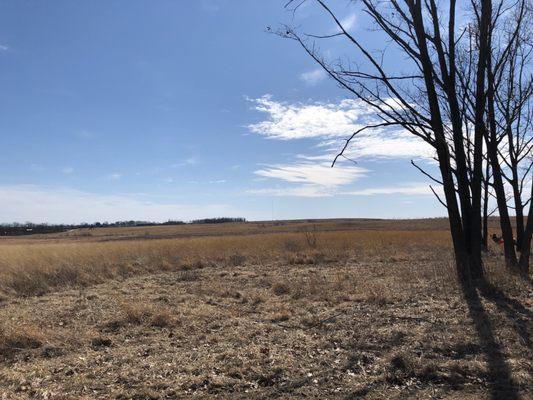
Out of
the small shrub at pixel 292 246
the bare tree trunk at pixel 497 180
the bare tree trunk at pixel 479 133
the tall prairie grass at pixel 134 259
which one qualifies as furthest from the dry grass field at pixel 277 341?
the small shrub at pixel 292 246

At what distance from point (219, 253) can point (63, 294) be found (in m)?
10.6

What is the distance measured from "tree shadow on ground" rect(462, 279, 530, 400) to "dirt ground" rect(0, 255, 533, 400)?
0.02 meters

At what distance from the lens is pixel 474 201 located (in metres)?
10.8

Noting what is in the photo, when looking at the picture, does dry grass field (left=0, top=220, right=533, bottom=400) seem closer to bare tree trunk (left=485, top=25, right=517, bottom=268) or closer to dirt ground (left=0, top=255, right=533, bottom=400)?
dirt ground (left=0, top=255, right=533, bottom=400)

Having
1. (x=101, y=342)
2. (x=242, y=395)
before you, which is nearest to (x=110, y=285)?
(x=101, y=342)

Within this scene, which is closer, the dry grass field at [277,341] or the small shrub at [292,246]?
the dry grass field at [277,341]

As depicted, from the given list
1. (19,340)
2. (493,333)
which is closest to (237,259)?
(19,340)

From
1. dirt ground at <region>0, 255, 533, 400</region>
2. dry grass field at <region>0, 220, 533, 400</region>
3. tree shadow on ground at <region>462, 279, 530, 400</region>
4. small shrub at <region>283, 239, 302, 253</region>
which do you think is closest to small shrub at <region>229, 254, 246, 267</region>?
small shrub at <region>283, 239, 302, 253</region>

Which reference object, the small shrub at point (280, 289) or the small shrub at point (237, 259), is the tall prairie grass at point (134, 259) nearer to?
the small shrub at point (237, 259)

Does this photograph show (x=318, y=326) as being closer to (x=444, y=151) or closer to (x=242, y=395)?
(x=242, y=395)

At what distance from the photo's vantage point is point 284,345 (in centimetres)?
641

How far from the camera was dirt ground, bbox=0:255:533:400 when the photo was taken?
489 cm

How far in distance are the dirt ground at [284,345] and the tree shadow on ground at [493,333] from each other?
2cm

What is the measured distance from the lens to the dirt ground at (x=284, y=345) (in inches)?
193
